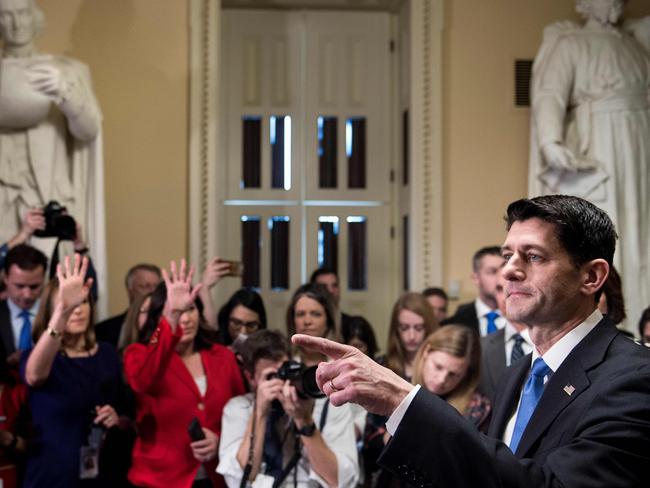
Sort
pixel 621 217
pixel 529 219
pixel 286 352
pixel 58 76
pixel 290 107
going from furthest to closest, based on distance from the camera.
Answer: pixel 290 107
pixel 621 217
pixel 58 76
pixel 286 352
pixel 529 219

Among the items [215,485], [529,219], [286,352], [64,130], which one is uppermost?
[64,130]

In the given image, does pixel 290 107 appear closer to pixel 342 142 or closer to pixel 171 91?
pixel 342 142

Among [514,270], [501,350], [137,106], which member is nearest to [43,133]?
[137,106]

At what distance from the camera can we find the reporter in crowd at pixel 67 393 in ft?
13.5

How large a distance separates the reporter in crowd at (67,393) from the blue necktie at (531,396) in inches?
95.0

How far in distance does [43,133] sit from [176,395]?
263 cm

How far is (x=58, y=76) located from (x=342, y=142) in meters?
3.03

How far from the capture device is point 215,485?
425 cm

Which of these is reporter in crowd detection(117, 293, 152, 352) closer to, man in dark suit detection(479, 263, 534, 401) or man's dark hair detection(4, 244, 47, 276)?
man's dark hair detection(4, 244, 47, 276)

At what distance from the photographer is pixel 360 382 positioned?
5.77 ft

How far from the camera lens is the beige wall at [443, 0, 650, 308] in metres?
7.98

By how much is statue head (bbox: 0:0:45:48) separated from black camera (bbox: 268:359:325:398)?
323cm

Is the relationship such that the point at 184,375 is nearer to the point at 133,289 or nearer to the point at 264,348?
the point at 264,348

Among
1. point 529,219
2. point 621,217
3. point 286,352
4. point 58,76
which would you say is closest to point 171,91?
point 58,76
